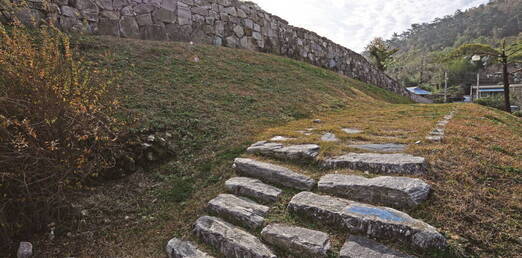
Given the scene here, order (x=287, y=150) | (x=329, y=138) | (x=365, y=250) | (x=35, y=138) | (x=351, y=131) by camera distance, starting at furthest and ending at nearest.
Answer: (x=351, y=131), (x=329, y=138), (x=287, y=150), (x=35, y=138), (x=365, y=250)

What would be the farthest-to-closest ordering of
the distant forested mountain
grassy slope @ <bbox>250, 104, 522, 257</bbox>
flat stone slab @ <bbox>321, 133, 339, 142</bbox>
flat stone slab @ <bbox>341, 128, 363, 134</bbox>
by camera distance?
the distant forested mountain → flat stone slab @ <bbox>341, 128, 363, 134</bbox> → flat stone slab @ <bbox>321, 133, 339, 142</bbox> → grassy slope @ <bbox>250, 104, 522, 257</bbox>

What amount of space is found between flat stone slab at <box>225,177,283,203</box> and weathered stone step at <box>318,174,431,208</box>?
1.50 ft

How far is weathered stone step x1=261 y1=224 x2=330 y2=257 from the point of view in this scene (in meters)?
1.84

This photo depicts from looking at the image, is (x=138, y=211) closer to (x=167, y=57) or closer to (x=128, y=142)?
(x=128, y=142)

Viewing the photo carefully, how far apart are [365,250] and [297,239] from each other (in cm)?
47

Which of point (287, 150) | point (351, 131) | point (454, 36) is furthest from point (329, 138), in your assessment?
point (454, 36)

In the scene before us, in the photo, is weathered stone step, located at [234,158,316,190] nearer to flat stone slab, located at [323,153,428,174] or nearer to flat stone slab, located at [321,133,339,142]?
flat stone slab, located at [323,153,428,174]

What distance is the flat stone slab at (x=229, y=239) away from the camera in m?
2.00

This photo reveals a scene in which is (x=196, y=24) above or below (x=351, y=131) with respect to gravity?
above

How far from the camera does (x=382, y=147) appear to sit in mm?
3127

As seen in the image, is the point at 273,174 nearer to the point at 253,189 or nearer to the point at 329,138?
the point at 253,189

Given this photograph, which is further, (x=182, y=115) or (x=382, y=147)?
(x=182, y=115)

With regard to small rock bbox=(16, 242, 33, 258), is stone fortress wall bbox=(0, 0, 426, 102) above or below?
above

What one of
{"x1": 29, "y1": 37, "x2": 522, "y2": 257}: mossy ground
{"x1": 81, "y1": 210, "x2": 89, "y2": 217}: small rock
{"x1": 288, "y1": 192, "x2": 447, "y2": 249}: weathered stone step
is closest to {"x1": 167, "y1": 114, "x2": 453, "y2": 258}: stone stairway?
{"x1": 288, "y1": 192, "x2": 447, "y2": 249}: weathered stone step
